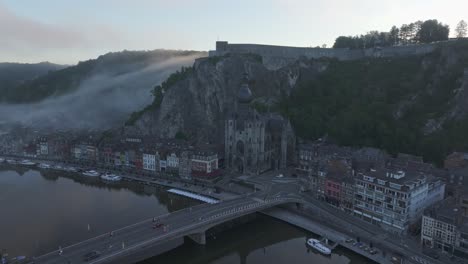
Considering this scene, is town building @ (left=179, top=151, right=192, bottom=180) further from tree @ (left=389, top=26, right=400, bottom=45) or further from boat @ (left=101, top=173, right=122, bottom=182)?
tree @ (left=389, top=26, right=400, bottom=45)

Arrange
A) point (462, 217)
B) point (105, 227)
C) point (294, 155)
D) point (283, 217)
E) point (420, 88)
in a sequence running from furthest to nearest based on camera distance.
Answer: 1. point (420, 88)
2. point (294, 155)
3. point (283, 217)
4. point (105, 227)
5. point (462, 217)

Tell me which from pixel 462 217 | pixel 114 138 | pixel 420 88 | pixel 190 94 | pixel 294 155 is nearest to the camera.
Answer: pixel 462 217

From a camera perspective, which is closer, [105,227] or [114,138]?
[105,227]

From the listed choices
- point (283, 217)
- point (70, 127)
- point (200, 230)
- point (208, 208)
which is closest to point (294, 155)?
point (283, 217)

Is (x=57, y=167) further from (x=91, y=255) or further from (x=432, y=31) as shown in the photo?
(x=432, y=31)

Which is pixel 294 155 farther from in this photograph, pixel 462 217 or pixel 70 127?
pixel 70 127
